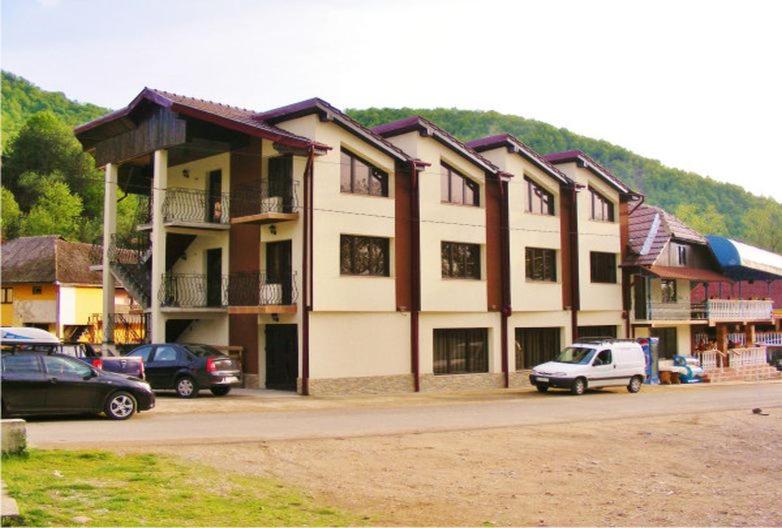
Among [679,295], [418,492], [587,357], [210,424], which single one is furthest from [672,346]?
[418,492]

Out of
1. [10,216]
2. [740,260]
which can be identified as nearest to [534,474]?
[740,260]

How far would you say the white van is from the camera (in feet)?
95.1

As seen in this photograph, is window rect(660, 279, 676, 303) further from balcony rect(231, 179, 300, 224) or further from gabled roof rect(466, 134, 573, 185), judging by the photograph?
balcony rect(231, 179, 300, 224)

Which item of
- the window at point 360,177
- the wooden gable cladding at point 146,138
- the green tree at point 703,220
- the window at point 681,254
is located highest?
the green tree at point 703,220

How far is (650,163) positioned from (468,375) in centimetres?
9561

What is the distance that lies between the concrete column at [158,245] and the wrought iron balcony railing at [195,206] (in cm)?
27

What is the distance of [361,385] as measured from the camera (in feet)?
91.8

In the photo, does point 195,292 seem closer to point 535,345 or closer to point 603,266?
point 535,345

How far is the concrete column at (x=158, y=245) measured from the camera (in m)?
28.1

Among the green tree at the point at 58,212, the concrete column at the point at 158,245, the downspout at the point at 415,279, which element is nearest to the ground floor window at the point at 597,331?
the downspout at the point at 415,279

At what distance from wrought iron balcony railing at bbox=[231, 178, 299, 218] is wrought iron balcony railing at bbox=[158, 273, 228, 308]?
2.75 meters

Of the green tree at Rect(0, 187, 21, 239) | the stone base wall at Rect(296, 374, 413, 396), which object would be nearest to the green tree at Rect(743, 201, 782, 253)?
the stone base wall at Rect(296, 374, 413, 396)

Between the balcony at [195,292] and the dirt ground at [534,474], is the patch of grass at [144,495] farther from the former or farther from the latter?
the balcony at [195,292]

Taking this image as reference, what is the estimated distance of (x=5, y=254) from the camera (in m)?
48.9
